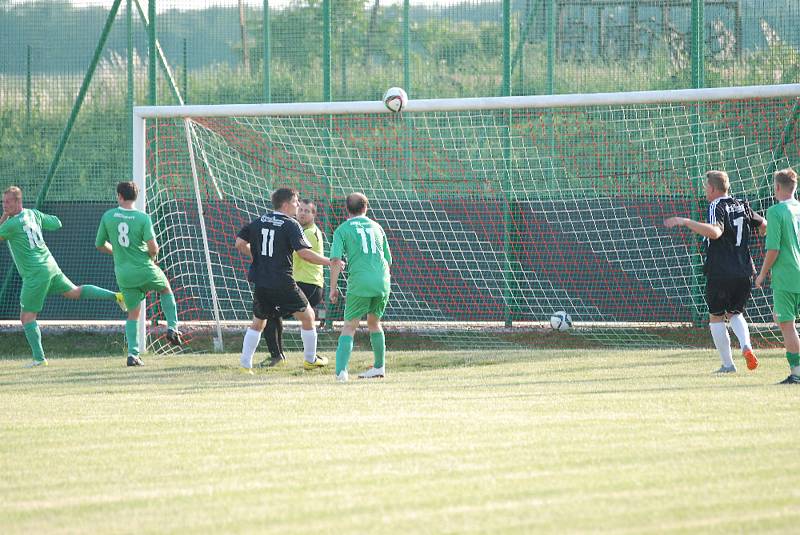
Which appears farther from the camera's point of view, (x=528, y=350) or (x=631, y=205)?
(x=631, y=205)

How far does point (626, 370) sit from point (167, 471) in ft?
18.1

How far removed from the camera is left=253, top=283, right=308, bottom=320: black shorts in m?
9.89

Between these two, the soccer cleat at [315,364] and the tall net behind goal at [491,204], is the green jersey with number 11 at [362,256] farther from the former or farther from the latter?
the tall net behind goal at [491,204]

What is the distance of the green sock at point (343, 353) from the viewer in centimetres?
926

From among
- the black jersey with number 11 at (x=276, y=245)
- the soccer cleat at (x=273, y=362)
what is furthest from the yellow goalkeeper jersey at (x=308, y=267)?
the black jersey with number 11 at (x=276, y=245)

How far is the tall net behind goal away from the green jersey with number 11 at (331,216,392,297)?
436 cm

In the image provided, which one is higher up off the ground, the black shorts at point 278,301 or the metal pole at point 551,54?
the metal pole at point 551,54

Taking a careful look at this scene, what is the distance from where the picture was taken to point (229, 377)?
976cm

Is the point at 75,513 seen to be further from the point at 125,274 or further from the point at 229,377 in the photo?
the point at 125,274

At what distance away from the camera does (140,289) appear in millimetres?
11312

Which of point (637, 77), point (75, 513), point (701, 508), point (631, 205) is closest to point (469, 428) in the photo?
point (701, 508)

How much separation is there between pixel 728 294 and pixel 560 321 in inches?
164

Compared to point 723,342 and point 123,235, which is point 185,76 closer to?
point 123,235

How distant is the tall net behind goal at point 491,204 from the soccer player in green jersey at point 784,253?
482 cm
